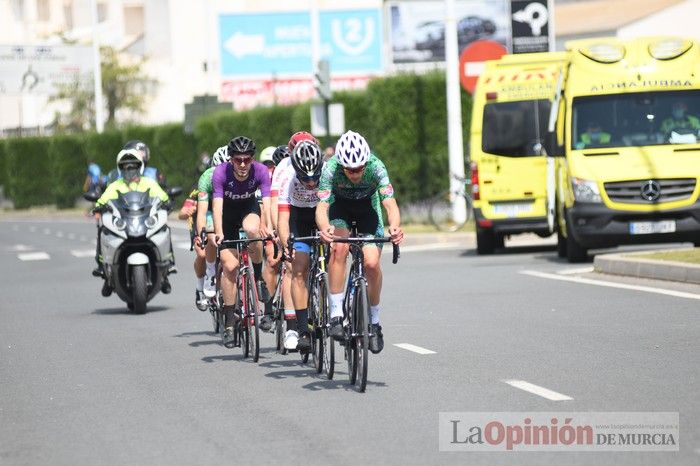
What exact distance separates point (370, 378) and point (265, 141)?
34.4m

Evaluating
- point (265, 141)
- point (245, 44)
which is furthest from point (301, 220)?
point (245, 44)

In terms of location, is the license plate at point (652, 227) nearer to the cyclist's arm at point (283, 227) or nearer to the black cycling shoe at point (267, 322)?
the black cycling shoe at point (267, 322)

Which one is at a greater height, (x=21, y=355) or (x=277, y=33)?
(x=277, y=33)

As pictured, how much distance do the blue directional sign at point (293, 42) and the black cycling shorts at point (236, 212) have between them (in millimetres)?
63846

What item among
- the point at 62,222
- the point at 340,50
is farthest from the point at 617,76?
the point at 340,50

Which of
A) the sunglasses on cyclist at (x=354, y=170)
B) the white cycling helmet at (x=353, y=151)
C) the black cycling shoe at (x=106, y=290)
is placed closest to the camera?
the white cycling helmet at (x=353, y=151)

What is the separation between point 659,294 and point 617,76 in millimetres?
6147

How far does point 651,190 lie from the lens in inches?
843

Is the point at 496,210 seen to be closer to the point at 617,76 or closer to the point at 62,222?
the point at 617,76

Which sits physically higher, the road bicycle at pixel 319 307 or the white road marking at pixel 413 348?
the road bicycle at pixel 319 307

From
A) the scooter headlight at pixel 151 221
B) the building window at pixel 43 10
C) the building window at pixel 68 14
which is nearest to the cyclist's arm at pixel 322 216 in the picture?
the scooter headlight at pixel 151 221

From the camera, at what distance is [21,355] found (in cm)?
1428

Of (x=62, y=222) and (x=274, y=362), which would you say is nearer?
(x=274, y=362)

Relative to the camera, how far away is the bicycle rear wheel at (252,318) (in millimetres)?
12922
